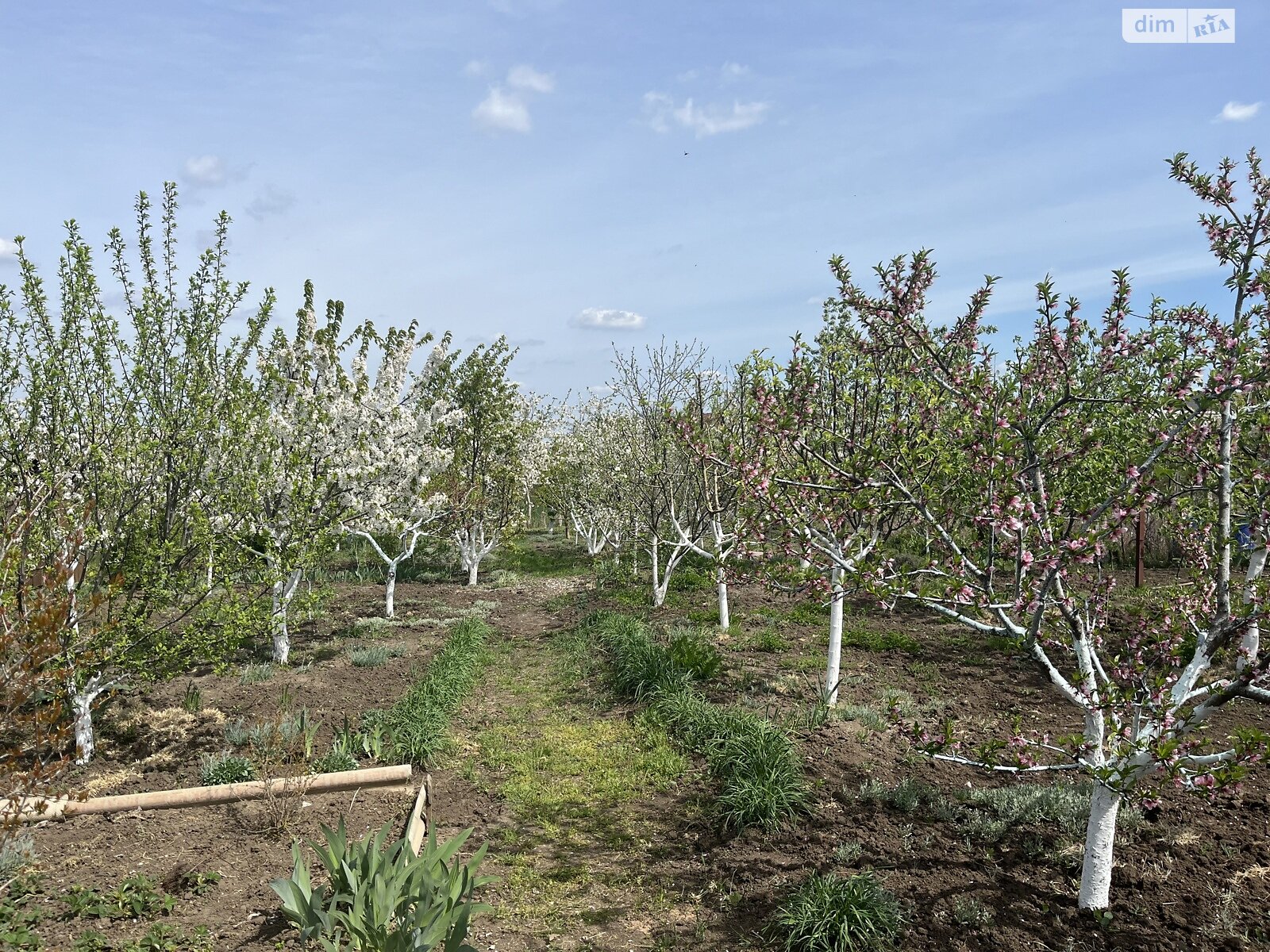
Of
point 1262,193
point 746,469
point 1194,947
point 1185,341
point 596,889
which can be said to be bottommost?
point 596,889

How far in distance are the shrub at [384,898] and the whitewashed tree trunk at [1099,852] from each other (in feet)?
11.5

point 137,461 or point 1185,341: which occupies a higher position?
point 1185,341

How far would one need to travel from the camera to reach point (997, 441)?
13.9 feet

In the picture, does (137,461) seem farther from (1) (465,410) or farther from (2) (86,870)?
(1) (465,410)

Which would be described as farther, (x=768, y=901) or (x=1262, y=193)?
(x=768, y=901)

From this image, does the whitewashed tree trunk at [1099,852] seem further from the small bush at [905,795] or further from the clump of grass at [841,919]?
the small bush at [905,795]

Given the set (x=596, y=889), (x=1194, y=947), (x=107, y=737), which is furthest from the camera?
(x=107, y=737)

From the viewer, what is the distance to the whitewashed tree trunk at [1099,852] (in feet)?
14.0

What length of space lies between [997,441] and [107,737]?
8.94m

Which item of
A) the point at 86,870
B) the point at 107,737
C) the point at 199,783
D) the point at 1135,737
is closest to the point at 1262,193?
the point at 1135,737

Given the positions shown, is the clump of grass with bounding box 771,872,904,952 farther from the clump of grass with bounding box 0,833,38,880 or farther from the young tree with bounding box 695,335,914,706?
the clump of grass with bounding box 0,833,38,880

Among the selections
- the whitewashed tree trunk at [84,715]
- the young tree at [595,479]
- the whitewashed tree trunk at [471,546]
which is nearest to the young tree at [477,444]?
the whitewashed tree trunk at [471,546]

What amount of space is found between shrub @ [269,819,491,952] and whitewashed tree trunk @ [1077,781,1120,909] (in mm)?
3499

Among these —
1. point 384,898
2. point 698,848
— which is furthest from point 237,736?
point 698,848
